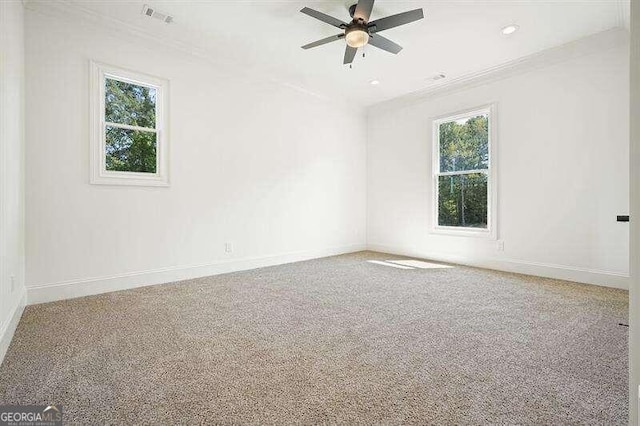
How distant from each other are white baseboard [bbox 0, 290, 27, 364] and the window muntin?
5022 millimetres

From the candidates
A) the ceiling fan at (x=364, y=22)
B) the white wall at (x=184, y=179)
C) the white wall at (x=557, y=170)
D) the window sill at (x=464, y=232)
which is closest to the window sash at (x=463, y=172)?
the white wall at (x=557, y=170)

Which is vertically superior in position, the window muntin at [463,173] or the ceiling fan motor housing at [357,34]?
the ceiling fan motor housing at [357,34]

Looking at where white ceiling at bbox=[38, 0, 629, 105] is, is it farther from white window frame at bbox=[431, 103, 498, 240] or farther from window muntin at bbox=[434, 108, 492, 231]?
window muntin at bbox=[434, 108, 492, 231]

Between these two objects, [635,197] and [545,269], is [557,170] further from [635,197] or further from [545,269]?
[635,197]

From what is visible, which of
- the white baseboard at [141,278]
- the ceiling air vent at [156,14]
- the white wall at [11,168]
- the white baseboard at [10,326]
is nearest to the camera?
the white baseboard at [10,326]

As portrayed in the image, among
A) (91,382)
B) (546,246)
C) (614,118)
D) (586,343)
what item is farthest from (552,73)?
(91,382)

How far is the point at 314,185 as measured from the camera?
5.39 meters

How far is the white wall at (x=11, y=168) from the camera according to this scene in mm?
2088

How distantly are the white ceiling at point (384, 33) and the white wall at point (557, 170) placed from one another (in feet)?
1.34

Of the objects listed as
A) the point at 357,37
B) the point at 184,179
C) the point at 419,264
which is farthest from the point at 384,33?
the point at 419,264

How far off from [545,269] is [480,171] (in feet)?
5.10

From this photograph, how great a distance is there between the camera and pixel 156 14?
320 cm

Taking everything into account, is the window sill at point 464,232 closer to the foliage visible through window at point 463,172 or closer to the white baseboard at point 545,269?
the foliage visible through window at point 463,172

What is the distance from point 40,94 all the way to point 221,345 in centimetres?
285
